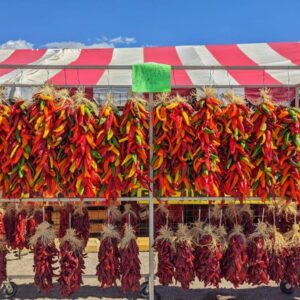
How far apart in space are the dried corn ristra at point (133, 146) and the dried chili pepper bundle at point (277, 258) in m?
1.27

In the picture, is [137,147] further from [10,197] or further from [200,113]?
[10,197]

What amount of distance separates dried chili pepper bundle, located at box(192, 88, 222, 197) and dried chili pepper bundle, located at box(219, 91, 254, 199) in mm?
84

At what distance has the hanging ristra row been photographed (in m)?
3.67

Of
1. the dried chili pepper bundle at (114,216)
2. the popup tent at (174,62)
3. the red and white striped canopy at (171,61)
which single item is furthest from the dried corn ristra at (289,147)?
the red and white striped canopy at (171,61)

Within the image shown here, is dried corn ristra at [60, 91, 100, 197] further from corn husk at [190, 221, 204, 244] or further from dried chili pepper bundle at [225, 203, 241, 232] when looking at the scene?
dried chili pepper bundle at [225, 203, 241, 232]

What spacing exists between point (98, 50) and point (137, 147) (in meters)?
6.15

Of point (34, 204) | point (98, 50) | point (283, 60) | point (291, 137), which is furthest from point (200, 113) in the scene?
point (98, 50)

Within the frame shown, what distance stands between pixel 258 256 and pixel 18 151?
2.25m

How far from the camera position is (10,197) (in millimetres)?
3797

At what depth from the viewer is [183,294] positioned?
4.94 meters

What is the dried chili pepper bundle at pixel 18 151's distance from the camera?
12.1ft

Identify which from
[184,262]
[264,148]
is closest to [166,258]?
[184,262]

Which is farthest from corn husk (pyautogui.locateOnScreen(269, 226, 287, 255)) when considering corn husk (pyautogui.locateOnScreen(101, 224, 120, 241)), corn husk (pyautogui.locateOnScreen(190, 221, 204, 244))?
corn husk (pyautogui.locateOnScreen(101, 224, 120, 241))

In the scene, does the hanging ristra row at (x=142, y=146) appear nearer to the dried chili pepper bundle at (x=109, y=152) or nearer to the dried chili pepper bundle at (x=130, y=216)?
the dried chili pepper bundle at (x=109, y=152)
